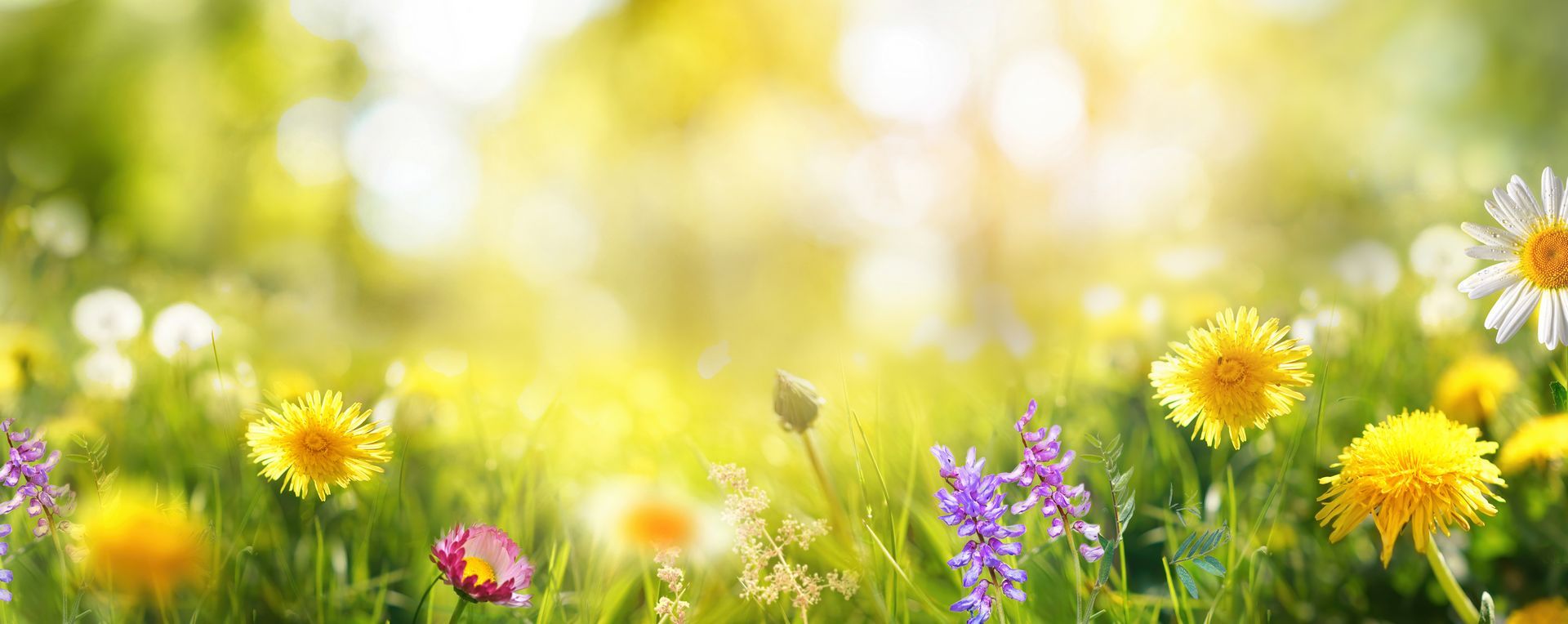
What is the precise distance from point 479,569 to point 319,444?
0.13 m

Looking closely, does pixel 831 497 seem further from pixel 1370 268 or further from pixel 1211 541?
pixel 1370 268

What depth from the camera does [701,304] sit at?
25.2ft

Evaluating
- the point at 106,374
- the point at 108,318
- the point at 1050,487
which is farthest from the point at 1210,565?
the point at 108,318

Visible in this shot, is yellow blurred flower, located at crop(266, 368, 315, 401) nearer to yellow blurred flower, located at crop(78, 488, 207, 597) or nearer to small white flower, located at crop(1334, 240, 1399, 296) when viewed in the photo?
yellow blurred flower, located at crop(78, 488, 207, 597)

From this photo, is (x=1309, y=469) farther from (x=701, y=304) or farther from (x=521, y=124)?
(x=521, y=124)

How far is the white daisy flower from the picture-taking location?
0.56m

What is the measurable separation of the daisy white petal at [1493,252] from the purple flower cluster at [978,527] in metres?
0.32

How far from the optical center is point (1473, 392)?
2.65 ft

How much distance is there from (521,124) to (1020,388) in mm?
8341

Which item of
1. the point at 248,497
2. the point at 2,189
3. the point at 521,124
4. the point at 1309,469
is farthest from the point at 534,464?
the point at 521,124

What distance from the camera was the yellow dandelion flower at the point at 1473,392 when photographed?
0.80 metres

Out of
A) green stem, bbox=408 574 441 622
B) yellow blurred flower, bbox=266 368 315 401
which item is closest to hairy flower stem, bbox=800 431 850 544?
green stem, bbox=408 574 441 622

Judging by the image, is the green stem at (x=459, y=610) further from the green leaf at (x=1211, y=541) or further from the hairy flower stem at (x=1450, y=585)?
the hairy flower stem at (x=1450, y=585)

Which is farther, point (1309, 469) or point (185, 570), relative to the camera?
point (1309, 469)
